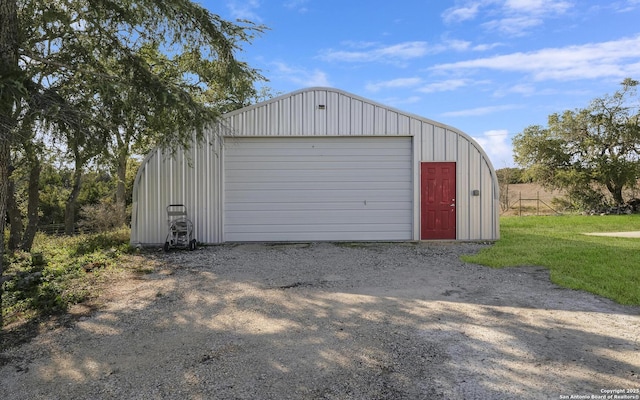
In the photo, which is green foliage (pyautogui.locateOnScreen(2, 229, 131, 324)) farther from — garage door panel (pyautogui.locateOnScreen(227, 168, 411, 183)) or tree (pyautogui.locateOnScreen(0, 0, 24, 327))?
garage door panel (pyautogui.locateOnScreen(227, 168, 411, 183))

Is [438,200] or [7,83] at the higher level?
[7,83]

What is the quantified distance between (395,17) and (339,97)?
9.74 ft

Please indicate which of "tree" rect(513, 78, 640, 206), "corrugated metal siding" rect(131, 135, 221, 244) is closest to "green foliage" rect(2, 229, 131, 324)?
"corrugated metal siding" rect(131, 135, 221, 244)

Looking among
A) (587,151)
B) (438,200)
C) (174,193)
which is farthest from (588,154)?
(174,193)

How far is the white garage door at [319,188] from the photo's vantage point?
9.80 m

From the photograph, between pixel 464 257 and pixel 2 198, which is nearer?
pixel 2 198

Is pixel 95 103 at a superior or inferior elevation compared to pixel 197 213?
superior

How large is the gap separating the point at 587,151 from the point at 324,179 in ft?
58.3

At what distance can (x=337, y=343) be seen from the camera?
3568mm

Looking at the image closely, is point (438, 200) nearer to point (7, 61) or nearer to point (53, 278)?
point (53, 278)

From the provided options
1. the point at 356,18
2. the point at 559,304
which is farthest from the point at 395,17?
the point at 559,304

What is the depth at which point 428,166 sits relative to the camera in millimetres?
9719

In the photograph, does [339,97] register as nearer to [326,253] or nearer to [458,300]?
[326,253]

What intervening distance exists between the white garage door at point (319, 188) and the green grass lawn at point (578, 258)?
263 cm
